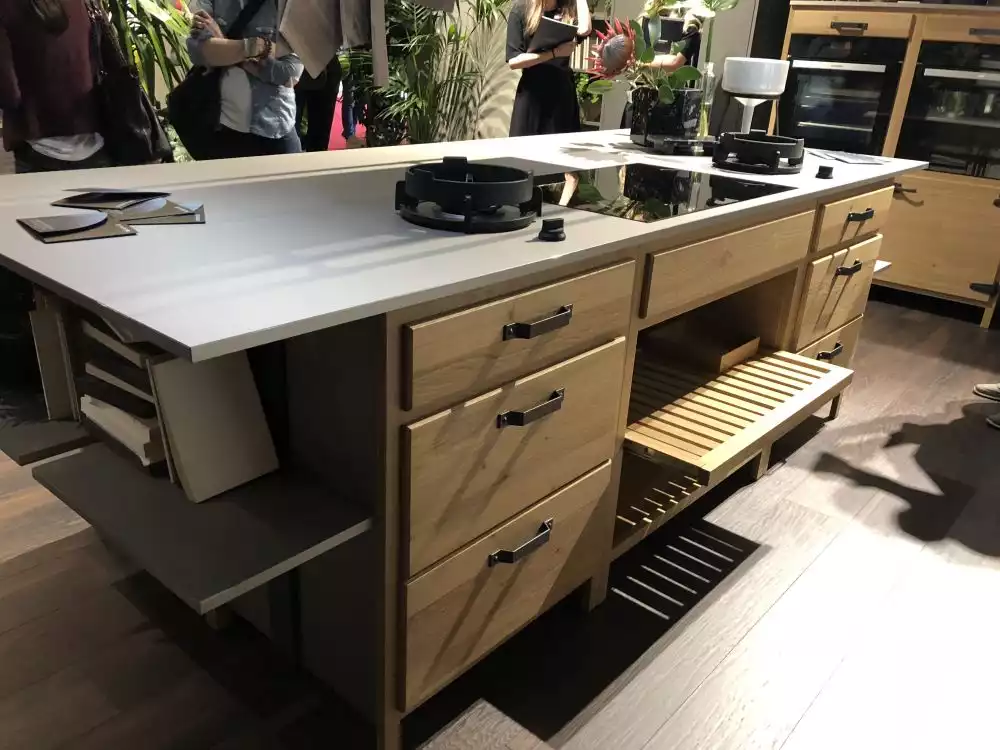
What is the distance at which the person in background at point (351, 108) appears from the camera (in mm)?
4242

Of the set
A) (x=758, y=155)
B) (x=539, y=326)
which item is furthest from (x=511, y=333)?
(x=758, y=155)

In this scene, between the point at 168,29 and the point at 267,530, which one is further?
the point at 168,29

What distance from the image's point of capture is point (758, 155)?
2.18 m

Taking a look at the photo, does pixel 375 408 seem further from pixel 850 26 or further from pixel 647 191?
pixel 850 26

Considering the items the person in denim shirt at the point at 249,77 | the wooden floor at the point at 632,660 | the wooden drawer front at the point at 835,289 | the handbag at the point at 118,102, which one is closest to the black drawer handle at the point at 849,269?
the wooden drawer front at the point at 835,289

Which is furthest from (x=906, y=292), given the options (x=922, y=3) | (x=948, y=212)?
(x=922, y=3)

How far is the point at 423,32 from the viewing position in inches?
170

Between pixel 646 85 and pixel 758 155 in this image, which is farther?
pixel 646 85

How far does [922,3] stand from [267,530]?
3.84 meters

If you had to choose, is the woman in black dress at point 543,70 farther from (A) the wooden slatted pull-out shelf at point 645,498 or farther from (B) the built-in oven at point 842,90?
(A) the wooden slatted pull-out shelf at point 645,498

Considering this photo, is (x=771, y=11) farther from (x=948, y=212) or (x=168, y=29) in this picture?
(x=168, y=29)

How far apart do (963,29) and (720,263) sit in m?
2.74

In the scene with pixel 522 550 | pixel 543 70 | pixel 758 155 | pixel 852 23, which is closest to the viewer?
pixel 522 550

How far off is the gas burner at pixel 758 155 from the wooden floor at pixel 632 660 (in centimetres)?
89
